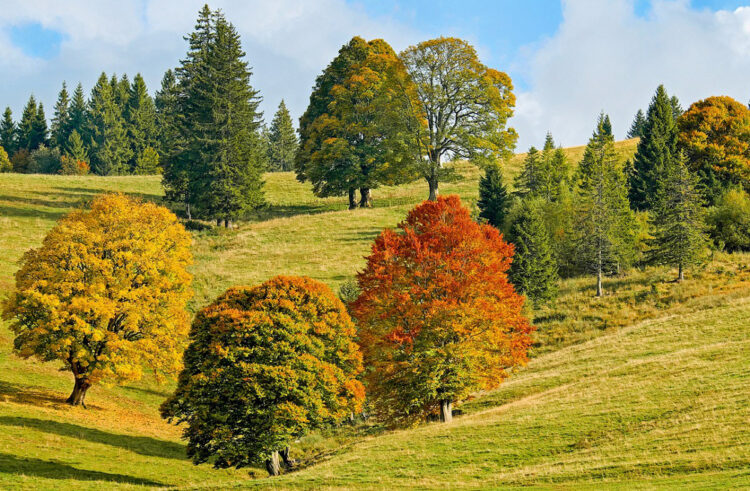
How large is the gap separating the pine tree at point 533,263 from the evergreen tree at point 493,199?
39.3 ft

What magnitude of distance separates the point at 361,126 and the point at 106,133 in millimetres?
102485

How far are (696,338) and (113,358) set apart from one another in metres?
35.6

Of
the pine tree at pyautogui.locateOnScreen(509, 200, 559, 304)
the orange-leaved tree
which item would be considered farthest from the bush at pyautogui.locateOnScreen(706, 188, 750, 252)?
the orange-leaved tree

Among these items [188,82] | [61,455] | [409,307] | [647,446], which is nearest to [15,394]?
[61,455]

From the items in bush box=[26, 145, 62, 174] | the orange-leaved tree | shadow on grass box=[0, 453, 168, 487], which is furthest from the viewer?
bush box=[26, 145, 62, 174]

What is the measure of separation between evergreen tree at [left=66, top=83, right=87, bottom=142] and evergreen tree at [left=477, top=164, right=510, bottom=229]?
129 meters

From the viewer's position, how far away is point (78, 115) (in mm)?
166250

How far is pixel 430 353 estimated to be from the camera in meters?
32.4

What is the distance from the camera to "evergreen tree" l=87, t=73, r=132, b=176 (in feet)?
477

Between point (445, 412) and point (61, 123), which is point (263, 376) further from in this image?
point (61, 123)

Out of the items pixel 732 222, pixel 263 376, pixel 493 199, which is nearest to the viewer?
pixel 263 376

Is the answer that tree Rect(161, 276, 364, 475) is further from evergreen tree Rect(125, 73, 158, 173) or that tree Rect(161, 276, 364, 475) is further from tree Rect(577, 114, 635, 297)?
evergreen tree Rect(125, 73, 158, 173)

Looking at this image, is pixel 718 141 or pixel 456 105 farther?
pixel 718 141

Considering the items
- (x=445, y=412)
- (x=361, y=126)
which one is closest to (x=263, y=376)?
(x=445, y=412)
